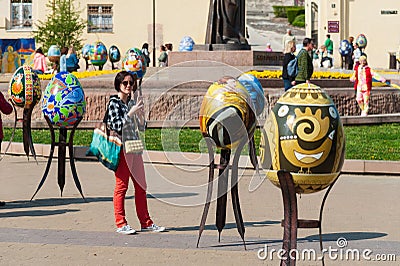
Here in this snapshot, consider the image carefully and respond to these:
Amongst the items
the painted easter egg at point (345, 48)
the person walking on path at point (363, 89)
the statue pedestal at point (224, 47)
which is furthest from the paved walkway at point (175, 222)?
the painted easter egg at point (345, 48)

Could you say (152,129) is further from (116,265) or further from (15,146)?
(116,265)

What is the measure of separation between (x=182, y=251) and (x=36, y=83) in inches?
228

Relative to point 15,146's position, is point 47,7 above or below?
above

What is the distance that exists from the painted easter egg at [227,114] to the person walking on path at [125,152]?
2.82 feet

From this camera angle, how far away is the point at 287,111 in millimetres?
6320

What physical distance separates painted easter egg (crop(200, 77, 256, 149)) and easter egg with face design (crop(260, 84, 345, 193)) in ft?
4.63

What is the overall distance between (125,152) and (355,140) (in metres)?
8.26

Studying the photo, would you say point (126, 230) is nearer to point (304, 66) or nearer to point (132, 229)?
point (132, 229)

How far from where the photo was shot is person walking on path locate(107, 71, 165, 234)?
8.59 m

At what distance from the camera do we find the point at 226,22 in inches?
891

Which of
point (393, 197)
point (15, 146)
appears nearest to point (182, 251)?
point (393, 197)

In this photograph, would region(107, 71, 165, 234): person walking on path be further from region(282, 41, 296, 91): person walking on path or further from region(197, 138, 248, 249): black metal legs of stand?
region(282, 41, 296, 91): person walking on path

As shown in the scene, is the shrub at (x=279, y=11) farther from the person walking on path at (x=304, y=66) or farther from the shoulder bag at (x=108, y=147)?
the shoulder bag at (x=108, y=147)

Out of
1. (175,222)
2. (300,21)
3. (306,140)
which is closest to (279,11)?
(300,21)
